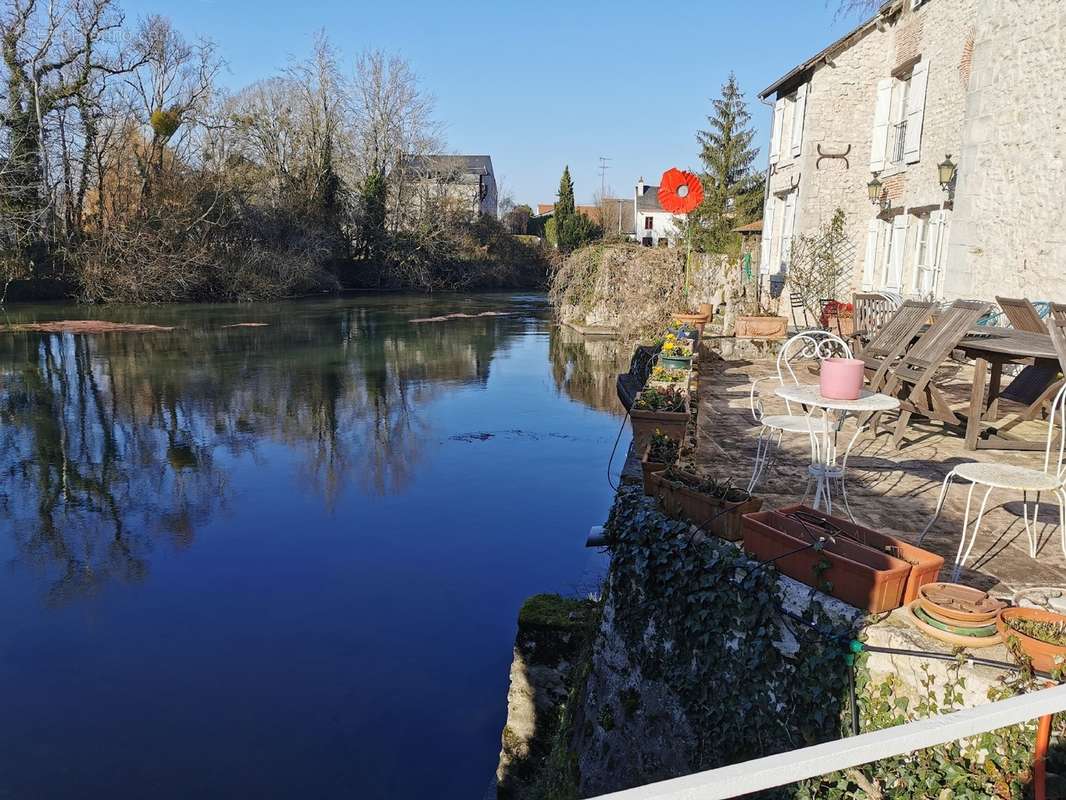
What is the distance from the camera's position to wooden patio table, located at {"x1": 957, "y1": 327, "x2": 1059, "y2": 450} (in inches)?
207

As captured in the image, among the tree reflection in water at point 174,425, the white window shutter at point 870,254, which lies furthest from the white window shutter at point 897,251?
the tree reflection in water at point 174,425

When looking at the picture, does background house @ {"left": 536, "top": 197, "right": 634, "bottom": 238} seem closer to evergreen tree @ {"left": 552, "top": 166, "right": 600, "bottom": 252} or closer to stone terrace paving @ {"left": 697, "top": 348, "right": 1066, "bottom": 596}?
evergreen tree @ {"left": 552, "top": 166, "right": 600, "bottom": 252}

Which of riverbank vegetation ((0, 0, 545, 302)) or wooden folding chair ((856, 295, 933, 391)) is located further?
riverbank vegetation ((0, 0, 545, 302))

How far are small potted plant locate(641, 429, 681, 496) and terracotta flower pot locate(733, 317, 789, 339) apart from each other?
22.9ft

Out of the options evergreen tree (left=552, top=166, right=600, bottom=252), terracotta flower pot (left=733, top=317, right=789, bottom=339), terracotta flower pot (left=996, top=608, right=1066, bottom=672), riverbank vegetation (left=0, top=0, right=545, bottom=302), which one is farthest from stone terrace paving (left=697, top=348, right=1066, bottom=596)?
evergreen tree (left=552, top=166, right=600, bottom=252)

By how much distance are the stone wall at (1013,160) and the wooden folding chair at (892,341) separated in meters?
3.53

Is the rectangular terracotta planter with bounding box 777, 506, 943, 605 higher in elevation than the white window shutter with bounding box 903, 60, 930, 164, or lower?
lower

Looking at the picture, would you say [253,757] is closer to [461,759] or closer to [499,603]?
[461,759]

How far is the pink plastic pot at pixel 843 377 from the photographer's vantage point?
3965 mm

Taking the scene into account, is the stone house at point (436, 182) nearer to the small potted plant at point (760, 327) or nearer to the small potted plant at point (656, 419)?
the small potted plant at point (760, 327)

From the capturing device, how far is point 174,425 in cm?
1141

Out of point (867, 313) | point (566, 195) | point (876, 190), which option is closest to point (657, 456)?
point (867, 313)

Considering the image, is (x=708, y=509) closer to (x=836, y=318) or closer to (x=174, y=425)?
(x=836, y=318)

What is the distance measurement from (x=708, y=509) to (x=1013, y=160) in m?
8.19
